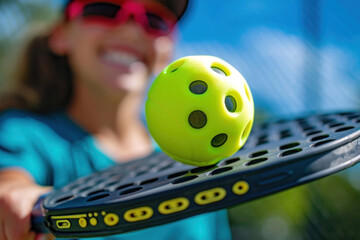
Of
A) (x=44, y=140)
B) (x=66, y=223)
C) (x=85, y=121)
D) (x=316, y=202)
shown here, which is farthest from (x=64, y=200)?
(x=316, y=202)

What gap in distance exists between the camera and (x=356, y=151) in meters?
0.36

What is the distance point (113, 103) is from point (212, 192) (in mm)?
759

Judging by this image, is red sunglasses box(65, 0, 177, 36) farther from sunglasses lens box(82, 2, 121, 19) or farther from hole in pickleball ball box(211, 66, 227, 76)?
hole in pickleball ball box(211, 66, 227, 76)

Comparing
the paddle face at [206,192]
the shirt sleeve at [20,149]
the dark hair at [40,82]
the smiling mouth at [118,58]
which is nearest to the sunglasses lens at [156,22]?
the smiling mouth at [118,58]

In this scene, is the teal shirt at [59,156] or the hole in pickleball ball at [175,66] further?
the teal shirt at [59,156]

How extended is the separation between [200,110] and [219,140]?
4cm

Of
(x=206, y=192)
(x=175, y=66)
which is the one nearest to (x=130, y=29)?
(x=175, y=66)

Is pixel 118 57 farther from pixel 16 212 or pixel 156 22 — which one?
pixel 16 212

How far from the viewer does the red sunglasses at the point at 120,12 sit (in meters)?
1.00

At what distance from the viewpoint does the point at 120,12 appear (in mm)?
1000

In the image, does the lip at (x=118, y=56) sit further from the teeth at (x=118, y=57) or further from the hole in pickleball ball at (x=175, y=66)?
the hole in pickleball ball at (x=175, y=66)

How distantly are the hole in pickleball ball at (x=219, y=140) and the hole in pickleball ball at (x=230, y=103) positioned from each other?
1.1 inches

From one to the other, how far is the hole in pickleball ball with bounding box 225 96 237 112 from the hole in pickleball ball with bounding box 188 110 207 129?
0.03 metres

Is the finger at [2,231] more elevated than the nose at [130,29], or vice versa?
the nose at [130,29]
